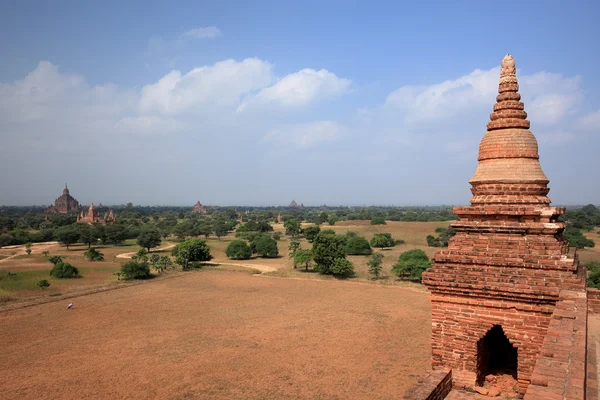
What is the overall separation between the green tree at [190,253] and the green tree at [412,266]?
80.9 feet

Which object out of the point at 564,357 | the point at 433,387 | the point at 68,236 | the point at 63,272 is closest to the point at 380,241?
the point at 63,272

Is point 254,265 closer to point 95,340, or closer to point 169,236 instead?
point 95,340

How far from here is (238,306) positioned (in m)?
31.5

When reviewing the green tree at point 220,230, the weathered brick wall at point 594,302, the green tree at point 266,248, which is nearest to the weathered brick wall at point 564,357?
the weathered brick wall at point 594,302

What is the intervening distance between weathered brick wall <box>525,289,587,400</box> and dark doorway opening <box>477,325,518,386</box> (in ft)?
4.76

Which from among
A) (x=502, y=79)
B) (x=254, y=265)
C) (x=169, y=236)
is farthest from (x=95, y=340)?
→ (x=169, y=236)

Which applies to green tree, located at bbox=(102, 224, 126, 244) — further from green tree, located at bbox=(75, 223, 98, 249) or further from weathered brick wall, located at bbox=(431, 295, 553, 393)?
weathered brick wall, located at bbox=(431, 295, 553, 393)

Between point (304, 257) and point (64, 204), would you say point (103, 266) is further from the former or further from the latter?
point (64, 204)

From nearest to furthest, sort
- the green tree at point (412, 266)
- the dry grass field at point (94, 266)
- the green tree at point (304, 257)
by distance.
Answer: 1. the dry grass field at point (94, 266)
2. the green tree at point (412, 266)
3. the green tree at point (304, 257)

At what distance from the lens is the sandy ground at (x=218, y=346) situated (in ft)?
55.9

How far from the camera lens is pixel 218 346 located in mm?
22203

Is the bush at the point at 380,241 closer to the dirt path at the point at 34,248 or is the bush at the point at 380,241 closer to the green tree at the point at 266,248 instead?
the green tree at the point at 266,248

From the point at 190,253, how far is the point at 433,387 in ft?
158

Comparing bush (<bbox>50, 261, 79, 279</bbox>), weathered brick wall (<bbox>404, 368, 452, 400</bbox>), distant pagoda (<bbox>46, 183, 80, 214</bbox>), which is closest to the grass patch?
bush (<bbox>50, 261, 79, 279</bbox>)
